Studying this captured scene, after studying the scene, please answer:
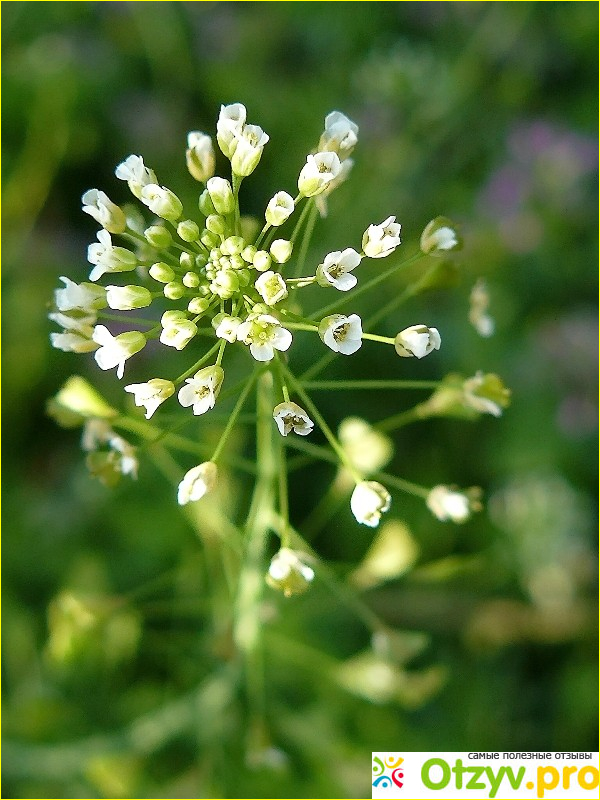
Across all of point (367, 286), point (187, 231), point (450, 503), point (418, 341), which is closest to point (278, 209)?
point (187, 231)

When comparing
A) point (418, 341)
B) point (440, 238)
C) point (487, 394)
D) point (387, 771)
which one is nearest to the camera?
point (418, 341)

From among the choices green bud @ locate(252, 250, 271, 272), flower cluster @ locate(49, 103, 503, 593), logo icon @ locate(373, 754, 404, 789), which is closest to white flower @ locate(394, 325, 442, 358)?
flower cluster @ locate(49, 103, 503, 593)

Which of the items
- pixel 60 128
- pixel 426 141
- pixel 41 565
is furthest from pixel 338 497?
pixel 60 128

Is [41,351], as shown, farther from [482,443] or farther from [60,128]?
[482,443]

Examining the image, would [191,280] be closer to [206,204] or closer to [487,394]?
[206,204]

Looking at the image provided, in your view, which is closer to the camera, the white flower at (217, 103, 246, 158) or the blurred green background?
the white flower at (217, 103, 246, 158)

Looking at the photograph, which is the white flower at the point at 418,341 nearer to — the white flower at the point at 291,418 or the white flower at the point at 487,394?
the white flower at the point at 291,418

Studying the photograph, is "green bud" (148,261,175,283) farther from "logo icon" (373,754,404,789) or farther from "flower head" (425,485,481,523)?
"logo icon" (373,754,404,789)

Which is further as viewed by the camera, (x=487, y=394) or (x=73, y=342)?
(x=487, y=394)
